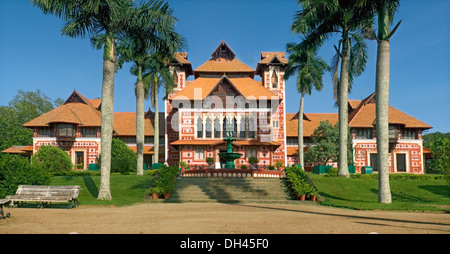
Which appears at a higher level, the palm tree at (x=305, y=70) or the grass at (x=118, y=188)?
the palm tree at (x=305, y=70)

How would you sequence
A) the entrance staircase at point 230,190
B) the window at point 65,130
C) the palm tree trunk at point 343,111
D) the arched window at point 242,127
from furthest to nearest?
the window at point 65,130
the arched window at point 242,127
the palm tree trunk at point 343,111
the entrance staircase at point 230,190

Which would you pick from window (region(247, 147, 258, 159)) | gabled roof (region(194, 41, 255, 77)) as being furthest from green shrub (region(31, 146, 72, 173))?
gabled roof (region(194, 41, 255, 77))

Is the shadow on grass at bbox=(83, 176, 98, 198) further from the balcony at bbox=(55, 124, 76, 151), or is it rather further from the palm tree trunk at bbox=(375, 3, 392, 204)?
the balcony at bbox=(55, 124, 76, 151)

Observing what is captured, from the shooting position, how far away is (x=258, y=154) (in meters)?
39.7

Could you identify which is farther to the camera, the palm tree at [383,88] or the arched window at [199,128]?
the arched window at [199,128]

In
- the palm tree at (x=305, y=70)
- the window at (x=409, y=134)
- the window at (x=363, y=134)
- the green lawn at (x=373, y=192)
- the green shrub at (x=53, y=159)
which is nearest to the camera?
the green lawn at (x=373, y=192)

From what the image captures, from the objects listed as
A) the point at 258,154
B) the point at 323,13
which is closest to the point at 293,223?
the point at 323,13

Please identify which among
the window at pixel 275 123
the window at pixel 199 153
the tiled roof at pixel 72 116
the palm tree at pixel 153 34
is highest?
the palm tree at pixel 153 34

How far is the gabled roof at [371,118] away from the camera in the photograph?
Answer: 4378cm

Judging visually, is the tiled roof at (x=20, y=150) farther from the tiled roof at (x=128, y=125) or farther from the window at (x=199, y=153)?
the window at (x=199, y=153)

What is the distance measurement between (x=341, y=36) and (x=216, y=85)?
16.4 meters

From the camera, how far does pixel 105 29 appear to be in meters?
19.4

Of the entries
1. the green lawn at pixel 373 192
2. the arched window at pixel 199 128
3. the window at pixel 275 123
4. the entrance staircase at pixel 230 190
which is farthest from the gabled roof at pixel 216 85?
the green lawn at pixel 373 192

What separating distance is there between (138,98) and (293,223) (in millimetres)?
Result: 22330
